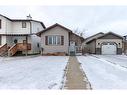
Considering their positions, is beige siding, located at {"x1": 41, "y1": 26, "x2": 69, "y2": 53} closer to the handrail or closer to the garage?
the handrail

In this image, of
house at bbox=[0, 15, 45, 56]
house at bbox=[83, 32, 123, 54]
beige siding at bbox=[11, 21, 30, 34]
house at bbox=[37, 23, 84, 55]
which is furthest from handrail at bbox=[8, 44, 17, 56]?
house at bbox=[83, 32, 123, 54]

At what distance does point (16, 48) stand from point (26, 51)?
1.40m

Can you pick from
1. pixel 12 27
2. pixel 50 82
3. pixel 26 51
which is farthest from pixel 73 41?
pixel 50 82

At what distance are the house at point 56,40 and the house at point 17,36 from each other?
2346 mm

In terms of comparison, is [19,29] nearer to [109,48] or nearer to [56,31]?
[56,31]

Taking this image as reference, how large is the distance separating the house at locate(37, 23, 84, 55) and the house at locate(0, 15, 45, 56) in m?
2.35

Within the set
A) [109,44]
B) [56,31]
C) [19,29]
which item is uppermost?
[19,29]

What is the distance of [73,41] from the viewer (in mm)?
36969

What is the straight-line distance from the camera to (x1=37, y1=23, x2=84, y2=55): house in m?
35.6

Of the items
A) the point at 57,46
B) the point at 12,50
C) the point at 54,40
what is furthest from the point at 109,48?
the point at 12,50

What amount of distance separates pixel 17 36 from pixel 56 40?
5.77m

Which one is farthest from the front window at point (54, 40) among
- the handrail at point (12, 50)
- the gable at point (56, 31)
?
the handrail at point (12, 50)

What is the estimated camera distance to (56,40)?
3588cm
